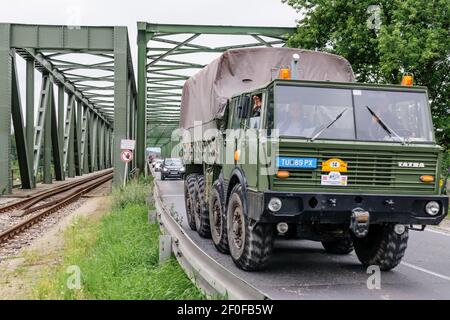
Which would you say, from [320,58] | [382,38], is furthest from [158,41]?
[320,58]

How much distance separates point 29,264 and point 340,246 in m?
5.24

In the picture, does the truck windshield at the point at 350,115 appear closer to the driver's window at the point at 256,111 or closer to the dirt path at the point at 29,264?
the driver's window at the point at 256,111

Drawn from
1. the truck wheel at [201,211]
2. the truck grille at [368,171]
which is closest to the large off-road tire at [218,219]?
the truck wheel at [201,211]

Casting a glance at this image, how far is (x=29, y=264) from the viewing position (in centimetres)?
942

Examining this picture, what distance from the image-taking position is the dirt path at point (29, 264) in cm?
748

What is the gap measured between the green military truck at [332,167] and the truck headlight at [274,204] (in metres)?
0.01

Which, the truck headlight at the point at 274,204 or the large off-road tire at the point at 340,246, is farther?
the large off-road tire at the point at 340,246

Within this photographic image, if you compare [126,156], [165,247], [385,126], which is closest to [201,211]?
[165,247]

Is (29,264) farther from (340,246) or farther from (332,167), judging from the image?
→ (332,167)

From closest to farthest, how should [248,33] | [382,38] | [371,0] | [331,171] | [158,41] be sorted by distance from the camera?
[331,171] < [382,38] < [371,0] < [248,33] < [158,41]

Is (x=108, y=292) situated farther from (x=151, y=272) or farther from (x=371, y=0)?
(x=371, y=0)

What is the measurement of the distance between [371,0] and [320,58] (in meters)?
13.3

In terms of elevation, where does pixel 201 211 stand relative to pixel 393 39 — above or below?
below

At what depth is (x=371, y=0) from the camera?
69.5 feet
